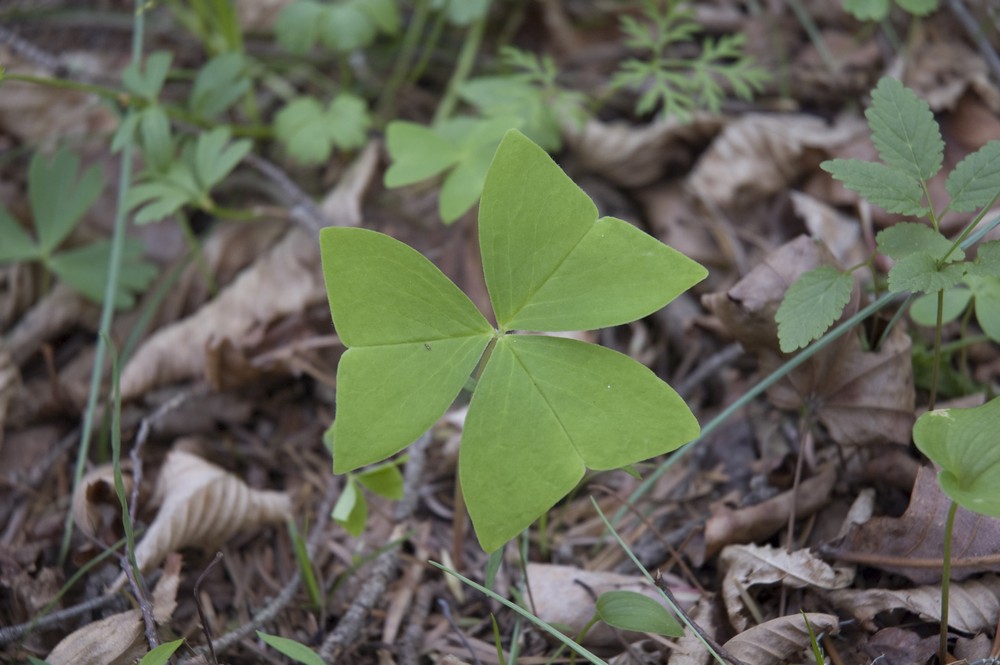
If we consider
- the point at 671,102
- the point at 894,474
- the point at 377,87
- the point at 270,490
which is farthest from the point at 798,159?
the point at 270,490

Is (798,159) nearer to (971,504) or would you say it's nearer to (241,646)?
(971,504)

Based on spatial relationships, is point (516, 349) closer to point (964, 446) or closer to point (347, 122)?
point (964, 446)

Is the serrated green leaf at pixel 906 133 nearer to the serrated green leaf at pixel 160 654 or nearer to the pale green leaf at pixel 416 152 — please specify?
the pale green leaf at pixel 416 152

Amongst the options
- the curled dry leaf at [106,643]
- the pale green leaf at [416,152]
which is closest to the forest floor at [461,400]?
the curled dry leaf at [106,643]

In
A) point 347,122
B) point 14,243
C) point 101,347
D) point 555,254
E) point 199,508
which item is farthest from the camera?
point 347,122

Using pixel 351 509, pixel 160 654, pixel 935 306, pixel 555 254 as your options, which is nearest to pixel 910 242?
pixel 935 306
